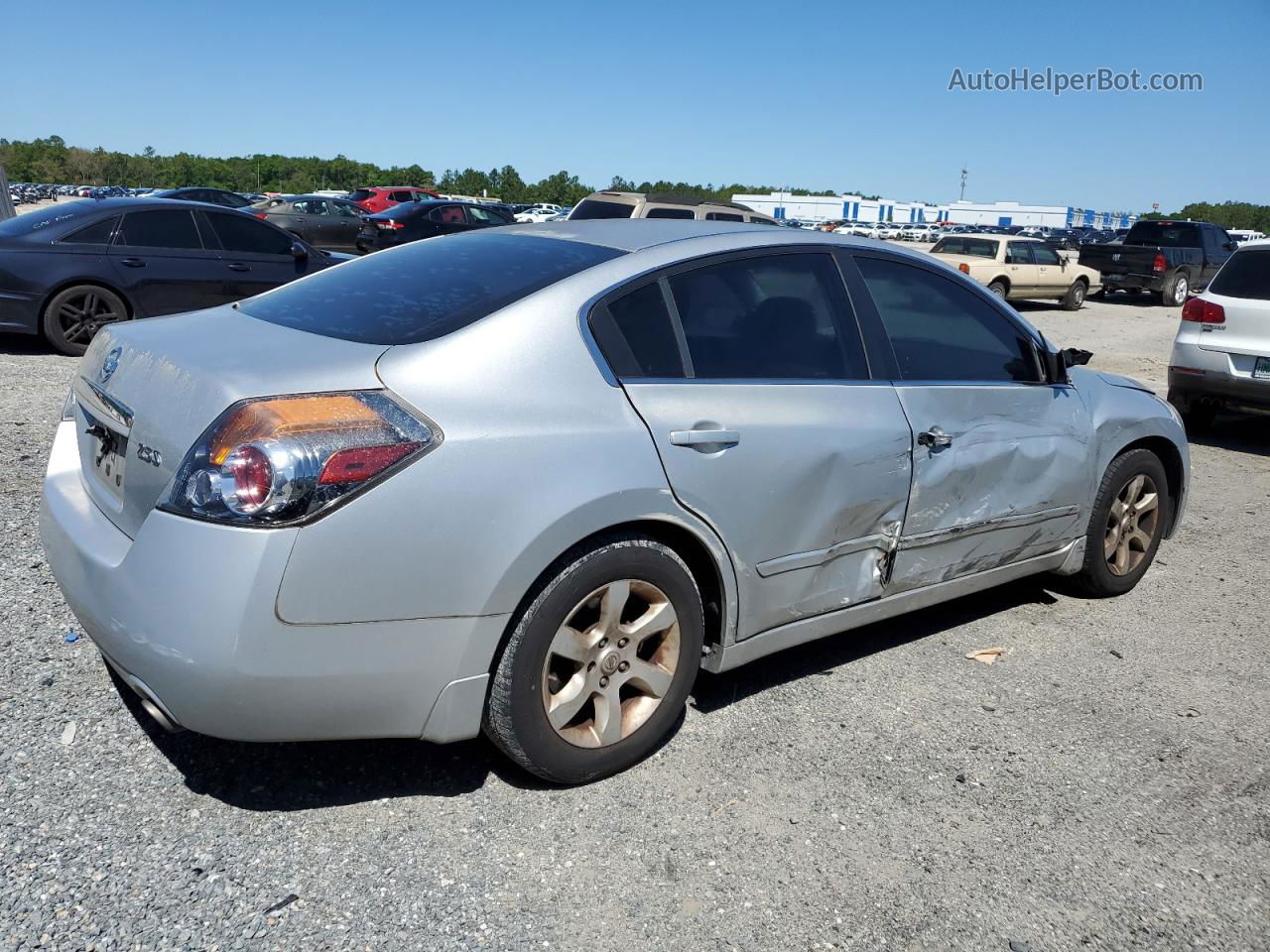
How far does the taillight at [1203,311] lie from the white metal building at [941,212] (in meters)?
99.1

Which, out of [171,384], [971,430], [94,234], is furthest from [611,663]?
[94,234]

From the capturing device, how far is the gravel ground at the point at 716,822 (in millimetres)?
2457

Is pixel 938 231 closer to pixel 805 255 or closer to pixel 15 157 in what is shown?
pixel 805 255

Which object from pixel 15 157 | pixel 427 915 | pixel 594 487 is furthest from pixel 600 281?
pixel 15 157

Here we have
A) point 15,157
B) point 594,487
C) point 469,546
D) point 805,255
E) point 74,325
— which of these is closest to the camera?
point 469,546

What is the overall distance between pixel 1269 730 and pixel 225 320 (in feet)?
12.4

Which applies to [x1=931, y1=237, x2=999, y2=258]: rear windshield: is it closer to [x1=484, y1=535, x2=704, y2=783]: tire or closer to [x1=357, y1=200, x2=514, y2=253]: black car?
[x1=357, y1=200, x2=514, y2=253]: black car

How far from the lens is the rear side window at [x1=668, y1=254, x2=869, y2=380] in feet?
10.6

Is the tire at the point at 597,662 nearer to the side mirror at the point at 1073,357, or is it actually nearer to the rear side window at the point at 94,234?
the side mirror at the point at 1073,357

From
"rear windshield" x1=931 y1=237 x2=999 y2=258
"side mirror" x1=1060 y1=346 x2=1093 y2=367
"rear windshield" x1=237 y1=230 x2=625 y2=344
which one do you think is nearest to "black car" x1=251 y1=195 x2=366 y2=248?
"rear windshield" x1=931 y1=237 x2=999 y2=258

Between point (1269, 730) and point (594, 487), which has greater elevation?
point (594, 487)

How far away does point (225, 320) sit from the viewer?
3.22 meters

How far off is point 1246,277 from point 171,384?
8.65 meters

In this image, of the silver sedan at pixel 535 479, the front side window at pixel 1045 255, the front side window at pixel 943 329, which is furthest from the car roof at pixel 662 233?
the front side window at pixel 1045 255
